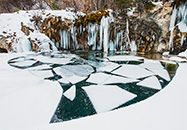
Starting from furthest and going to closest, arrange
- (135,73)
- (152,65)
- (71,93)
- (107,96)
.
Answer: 1. (152,65)
2. (135,73)
3. (71,93)
4. (107,96)

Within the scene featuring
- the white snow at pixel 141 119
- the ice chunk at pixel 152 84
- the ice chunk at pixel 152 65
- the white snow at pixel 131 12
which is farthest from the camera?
the white snow at pixel 131 12

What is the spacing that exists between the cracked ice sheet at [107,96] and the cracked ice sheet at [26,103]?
1.78 feet

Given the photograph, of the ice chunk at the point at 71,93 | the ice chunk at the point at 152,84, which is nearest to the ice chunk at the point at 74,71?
the ice chunk at the point at 71,93

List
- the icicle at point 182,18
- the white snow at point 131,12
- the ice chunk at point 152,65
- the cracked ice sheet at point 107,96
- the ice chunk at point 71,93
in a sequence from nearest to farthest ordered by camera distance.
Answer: the cracked ice sheet at point 107,96
the ice chunk at point 71,93
the ice chunk at point 152,65
the icicle at point 182,18
the white snow at point 131,12

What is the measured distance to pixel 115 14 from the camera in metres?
6.03

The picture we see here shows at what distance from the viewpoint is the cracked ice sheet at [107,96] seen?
119 centimetres

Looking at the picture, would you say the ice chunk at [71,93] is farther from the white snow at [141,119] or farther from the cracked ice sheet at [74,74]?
the white snow at [141,119]

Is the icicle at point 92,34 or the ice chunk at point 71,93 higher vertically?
the icicle at point 92,34

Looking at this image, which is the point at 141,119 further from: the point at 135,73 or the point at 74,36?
the point at 74,36

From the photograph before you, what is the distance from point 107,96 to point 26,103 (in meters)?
1.16

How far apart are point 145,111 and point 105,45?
562 centimetres

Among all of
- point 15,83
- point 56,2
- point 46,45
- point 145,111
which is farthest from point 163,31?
point 56,2

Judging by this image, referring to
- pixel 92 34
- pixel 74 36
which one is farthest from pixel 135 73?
pixel 74 36

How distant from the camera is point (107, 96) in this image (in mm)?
1391
